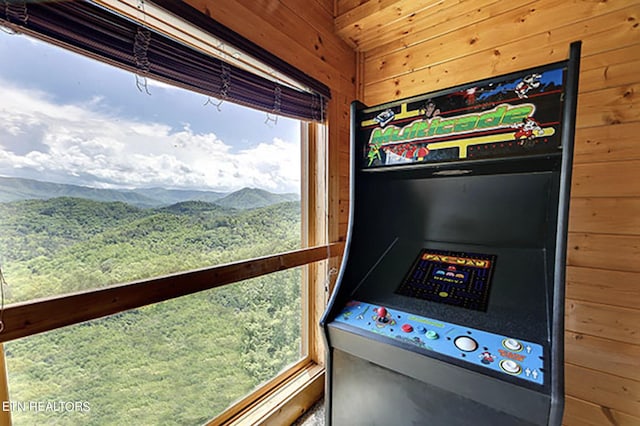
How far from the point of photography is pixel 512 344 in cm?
70

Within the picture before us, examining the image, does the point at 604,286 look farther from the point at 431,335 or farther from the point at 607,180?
the point at 431,335

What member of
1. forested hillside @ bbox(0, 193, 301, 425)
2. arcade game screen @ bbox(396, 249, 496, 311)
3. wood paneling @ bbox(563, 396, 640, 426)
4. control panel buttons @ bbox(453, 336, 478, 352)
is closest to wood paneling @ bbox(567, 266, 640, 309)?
wood paneling @ bbox(563, 396, 640, 426)

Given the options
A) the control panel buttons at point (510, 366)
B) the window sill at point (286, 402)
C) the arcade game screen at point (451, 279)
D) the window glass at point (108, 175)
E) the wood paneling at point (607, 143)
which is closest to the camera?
the control panel buttons at point (510, 366)

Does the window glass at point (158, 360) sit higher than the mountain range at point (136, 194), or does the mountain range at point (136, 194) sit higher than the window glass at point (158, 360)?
the mountain range at point (136, 194)

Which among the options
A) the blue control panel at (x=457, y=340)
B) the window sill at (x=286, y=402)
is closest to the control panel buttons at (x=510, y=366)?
the blue control panel at (x=457, y=340)

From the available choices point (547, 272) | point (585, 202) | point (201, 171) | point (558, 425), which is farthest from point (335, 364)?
point (585, 202)

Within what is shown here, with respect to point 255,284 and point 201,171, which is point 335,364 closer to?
point 255,284

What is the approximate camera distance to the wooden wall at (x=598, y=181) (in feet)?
3.71

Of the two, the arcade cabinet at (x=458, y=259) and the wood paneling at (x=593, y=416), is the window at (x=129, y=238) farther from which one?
the wood paneling at (x=593, y=416)

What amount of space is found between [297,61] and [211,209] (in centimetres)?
91

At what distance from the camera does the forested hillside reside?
2.57 ft

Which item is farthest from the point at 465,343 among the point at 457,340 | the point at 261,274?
the point at 261,274

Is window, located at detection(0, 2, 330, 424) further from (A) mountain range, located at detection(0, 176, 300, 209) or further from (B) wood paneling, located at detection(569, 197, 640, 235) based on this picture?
(B) wood paneling, located at detection(569, 197, 640, 235)

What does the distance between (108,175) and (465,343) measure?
48.9 inches
